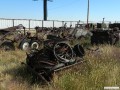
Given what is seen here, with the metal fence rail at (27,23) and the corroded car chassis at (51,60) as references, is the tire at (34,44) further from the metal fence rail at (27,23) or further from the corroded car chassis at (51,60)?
the metal fence rail at (27,23)

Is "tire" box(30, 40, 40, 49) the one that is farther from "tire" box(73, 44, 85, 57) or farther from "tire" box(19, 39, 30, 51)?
"tire" box(73, 44, 85, 57)

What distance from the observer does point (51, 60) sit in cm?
931

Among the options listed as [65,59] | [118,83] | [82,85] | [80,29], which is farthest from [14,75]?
[80,29]

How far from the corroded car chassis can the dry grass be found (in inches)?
8.0

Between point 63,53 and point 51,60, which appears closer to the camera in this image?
point 51,60

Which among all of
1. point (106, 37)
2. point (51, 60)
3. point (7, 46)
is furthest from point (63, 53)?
point (106, 37)

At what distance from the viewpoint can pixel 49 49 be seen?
956 cm

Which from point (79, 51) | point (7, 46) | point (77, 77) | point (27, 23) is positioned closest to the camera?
point (77, 77)

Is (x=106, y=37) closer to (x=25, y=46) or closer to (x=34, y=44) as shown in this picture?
(x=34, y=44)

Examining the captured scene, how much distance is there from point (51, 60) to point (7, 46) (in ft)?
21.4

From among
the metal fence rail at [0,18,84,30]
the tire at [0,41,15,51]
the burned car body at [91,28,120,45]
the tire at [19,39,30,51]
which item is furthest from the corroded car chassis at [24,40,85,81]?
the metal fence rail at [0,18,84,30]

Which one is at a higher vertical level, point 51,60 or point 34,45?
point 51,60

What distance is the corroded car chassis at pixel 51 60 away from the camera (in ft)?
29.0

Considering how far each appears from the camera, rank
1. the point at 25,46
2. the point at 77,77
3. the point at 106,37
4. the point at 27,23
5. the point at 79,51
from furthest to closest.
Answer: the point at 27,23
the point at 106,37
the point at 25,46
the point at 79,51
the point at 77,77
